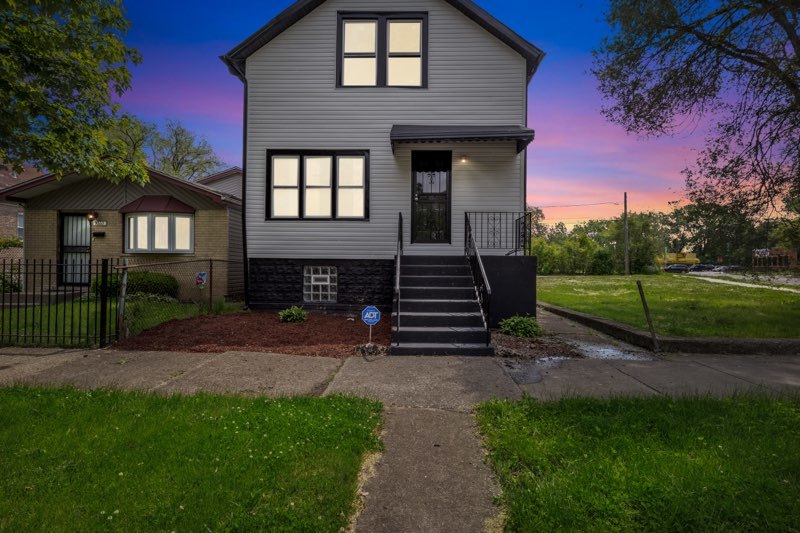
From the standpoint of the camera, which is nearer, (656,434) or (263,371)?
(656,434)

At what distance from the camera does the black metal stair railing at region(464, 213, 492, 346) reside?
679 cm

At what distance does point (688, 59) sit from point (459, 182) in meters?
6.23

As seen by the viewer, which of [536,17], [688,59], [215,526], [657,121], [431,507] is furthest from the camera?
[536,17]

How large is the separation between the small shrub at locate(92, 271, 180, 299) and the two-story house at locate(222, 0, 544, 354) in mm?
4534

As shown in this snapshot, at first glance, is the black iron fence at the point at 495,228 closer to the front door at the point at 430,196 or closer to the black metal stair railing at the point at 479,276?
the black metal stair railing at the point at 479,276

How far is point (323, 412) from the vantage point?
13.1 ft

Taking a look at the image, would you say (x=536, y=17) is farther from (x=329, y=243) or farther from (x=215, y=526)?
(x=215, y=526)

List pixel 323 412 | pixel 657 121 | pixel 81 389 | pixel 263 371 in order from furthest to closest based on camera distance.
→ pixel 657 121 < pixel 263 371 < pixel 81 389 < pixel 323 412

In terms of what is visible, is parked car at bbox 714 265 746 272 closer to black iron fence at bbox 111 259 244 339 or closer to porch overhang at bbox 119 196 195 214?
black iron fence at bbox 111 259 244 339

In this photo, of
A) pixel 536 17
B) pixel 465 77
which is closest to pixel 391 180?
pixel 465 77

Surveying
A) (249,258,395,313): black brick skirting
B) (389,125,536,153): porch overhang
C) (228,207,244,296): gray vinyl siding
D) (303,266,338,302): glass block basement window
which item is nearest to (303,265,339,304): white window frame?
(303,266,338,302): glass block basement window

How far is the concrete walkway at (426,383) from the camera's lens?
2689 mm

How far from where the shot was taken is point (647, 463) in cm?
301

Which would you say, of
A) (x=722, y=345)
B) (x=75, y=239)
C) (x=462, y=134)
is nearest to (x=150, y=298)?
(x=75, y=239)
